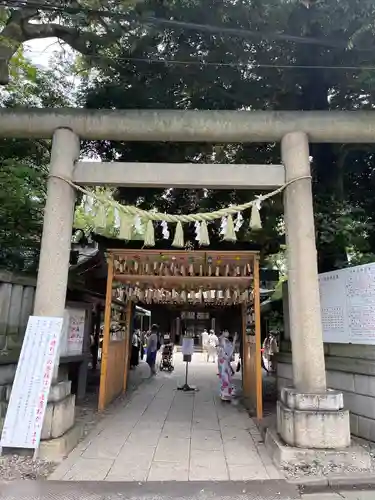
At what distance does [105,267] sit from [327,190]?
6.35 metres

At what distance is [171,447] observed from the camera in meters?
5.75

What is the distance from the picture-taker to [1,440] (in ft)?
16.1

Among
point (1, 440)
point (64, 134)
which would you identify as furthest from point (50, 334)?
point (64, 134)

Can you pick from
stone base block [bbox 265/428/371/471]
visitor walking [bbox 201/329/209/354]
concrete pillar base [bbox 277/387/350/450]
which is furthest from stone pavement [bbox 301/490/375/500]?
visitor walking [bbox 201/329/209/354]

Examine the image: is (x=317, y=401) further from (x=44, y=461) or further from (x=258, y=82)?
(x=258, y=82)

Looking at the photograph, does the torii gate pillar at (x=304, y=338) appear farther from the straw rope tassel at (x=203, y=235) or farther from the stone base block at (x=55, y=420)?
the stone base block at (x=55, y=420)

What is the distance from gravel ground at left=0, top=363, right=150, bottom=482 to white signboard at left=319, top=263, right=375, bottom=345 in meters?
4.75

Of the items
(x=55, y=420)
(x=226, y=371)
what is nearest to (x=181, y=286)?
(x=226, y=371)

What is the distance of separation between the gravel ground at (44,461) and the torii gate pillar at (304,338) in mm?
3278

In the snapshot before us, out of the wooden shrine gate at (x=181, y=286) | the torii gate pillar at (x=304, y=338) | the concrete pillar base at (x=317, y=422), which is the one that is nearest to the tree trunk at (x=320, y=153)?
the wooden shrine gate at (x=181, y=286)

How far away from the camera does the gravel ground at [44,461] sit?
14.9ft

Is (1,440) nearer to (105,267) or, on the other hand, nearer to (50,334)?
(50,334)

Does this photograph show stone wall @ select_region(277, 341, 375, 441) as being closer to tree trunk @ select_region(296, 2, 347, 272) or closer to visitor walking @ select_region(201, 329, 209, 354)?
tree trunk @ select_region(296, 2, 347, 272)

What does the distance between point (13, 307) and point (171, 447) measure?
136 inches
